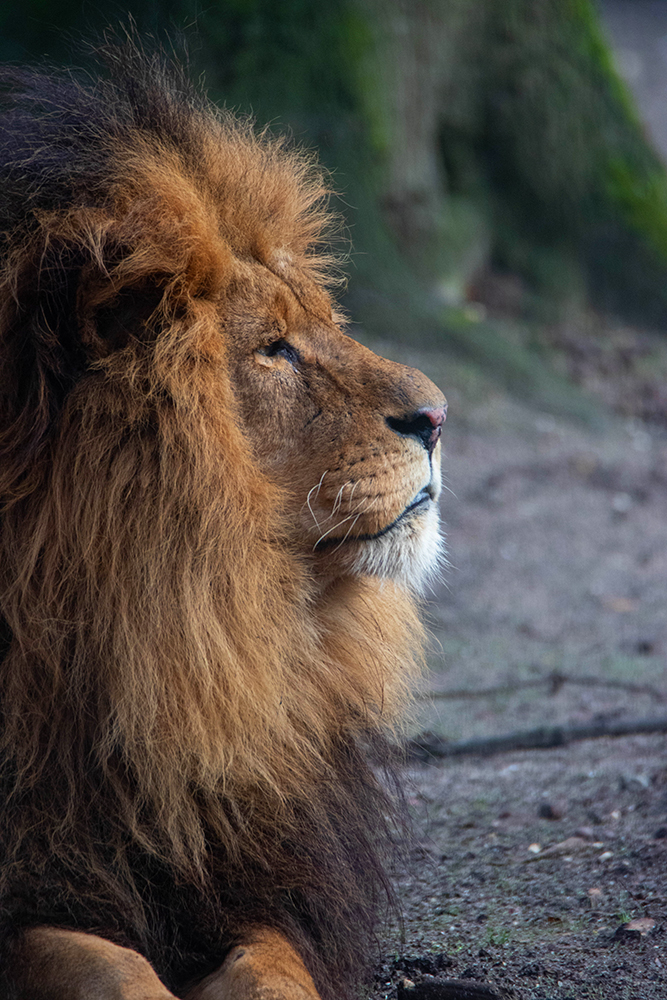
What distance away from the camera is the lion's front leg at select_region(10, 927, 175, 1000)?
5.01ft

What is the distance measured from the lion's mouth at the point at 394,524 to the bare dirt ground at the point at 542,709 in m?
0.58

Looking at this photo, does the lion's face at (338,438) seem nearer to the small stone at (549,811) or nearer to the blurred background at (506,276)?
the small stone at (549,811)

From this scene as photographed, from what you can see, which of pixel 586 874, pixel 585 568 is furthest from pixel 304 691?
pixel 585 568

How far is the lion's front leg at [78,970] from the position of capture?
5.01ft

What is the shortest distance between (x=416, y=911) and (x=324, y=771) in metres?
0.62

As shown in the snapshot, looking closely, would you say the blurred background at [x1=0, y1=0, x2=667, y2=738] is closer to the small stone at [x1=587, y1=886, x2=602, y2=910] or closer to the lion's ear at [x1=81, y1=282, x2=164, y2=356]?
the small stone at [x1=587, y1=886, x2=602, y2=910]

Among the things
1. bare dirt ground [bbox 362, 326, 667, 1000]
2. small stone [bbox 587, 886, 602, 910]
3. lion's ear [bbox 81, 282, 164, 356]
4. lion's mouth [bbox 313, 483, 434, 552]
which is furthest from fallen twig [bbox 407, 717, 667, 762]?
lion's ear [bbox 81, 282, 164, 356]

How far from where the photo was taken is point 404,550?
6.73 ft

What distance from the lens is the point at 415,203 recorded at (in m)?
7.54

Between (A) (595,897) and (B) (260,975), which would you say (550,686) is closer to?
(A) (595,897)

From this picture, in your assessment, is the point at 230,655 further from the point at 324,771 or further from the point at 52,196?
the point at 52,196

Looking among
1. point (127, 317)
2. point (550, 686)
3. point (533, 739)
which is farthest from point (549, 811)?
point (127, 317)

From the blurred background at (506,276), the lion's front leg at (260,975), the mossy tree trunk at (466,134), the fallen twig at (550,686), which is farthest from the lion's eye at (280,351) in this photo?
the mossy tree trunk at (466,134)

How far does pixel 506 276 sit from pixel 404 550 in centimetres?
682
